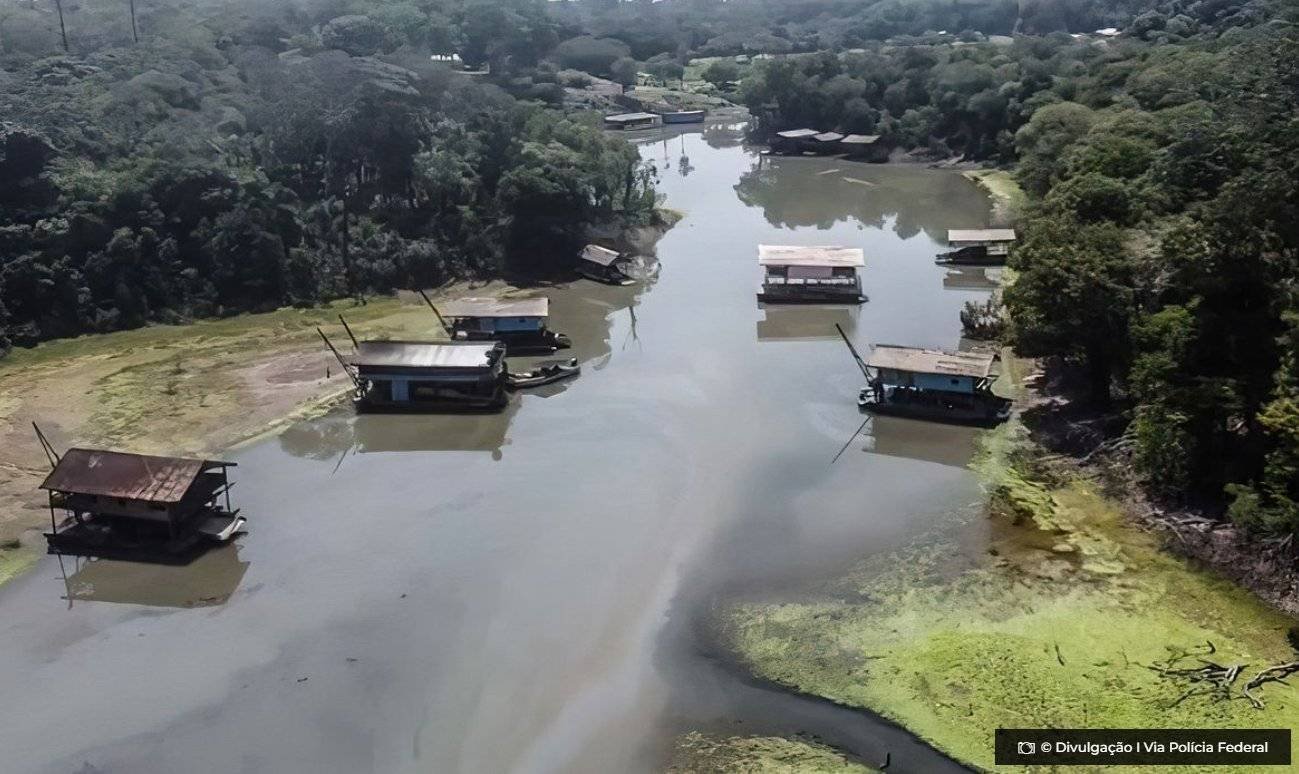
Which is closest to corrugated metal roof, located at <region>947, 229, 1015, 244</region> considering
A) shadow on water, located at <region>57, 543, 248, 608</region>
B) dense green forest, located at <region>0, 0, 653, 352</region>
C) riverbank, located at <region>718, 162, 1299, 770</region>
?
dense green forest, located at <region>0, 0, 653, 352</region>

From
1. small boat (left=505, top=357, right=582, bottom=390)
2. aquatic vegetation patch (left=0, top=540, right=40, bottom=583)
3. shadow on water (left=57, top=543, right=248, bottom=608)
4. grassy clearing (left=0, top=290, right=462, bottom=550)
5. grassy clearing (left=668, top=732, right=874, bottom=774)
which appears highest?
small boat (left=505, top=357, right=582, bottom=390)

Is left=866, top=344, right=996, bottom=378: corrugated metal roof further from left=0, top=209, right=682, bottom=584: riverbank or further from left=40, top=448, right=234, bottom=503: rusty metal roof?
left=40, top=448, right=234, bottom=503: rusty metal roof

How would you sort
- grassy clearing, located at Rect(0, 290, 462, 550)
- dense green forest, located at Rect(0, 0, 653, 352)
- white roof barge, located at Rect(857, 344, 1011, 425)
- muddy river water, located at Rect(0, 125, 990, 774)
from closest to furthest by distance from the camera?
muddy river water, located at Rect(0, 125, 990, 774)
grassy clearing, located at Rect(0, 290, 462, 550)
white roof barge, located at Rect(857, 344, 1011, 425)
dense green forest, located at Rect(0, 0, 653, 352)

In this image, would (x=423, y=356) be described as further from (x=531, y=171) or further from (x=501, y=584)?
(x=531, y=171)

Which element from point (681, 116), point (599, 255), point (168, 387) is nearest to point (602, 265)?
point (599, 255)

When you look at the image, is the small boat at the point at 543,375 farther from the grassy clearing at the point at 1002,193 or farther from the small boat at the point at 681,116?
the small boat at the point at 681,116

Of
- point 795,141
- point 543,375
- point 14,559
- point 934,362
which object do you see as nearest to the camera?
point 14,559

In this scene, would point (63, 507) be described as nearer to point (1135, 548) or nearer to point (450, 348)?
point (450, 348)
